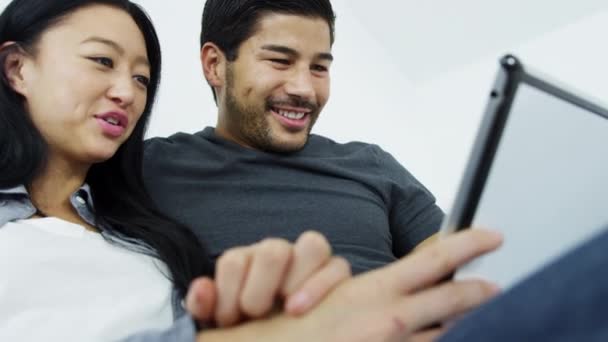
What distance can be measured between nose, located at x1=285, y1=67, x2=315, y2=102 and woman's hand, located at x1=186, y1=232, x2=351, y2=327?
707 mm

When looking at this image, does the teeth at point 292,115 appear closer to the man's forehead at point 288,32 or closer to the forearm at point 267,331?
the man's forehead at point 288,32

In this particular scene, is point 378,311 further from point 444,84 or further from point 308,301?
point 444,84

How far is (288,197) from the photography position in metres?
0.96

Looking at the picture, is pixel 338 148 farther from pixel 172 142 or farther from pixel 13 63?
pixel 13 63

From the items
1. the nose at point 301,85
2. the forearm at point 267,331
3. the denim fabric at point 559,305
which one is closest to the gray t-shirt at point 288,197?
the nose at point 301,85

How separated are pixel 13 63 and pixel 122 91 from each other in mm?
172

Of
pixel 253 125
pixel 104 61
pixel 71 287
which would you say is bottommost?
pixel 71 287

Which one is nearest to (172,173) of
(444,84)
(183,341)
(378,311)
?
(183,341)

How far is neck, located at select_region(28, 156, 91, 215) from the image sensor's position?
2.71ft

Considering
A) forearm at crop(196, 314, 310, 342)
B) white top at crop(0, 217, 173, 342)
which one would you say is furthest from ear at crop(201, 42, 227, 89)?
forearm at crop(196, 314, 310, 342)

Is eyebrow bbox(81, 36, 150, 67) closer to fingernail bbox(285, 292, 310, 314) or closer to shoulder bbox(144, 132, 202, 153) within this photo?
shoulder bbox(144, 132, 202, 153)

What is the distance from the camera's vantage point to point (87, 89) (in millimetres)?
812

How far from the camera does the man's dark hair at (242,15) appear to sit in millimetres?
1101

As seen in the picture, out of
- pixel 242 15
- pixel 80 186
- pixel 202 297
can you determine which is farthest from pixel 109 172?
pixel 202 297
